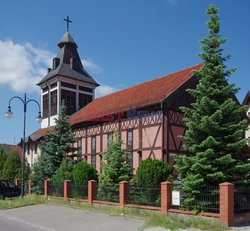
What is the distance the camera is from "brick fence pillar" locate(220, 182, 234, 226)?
572 inches

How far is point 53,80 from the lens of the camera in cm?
4291

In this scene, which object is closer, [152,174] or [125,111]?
[152,174]

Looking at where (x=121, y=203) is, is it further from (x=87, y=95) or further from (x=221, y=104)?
(x=87, y=95)

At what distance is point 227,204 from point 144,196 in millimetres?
5053

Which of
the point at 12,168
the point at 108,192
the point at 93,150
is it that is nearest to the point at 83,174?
the point at 108,192

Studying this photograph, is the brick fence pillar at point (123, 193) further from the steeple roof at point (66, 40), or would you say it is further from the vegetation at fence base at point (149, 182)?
the steeple roof at point (66, 40)

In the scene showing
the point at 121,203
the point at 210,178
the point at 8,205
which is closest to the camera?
the point at 210,178

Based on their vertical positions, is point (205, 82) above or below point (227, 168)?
above

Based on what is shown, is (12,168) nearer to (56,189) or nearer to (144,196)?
(56,189)

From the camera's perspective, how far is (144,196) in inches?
739

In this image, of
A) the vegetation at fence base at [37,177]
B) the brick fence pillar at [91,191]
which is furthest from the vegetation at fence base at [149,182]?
the vegetation at fence base at [37,177]

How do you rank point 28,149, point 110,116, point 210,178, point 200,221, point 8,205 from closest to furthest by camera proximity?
point 200,221 → point 210,178 → point 8,205 → point 110,116 → point 28,149

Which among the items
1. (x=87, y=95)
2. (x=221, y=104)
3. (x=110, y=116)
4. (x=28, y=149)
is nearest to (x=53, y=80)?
(x=87, y=95)

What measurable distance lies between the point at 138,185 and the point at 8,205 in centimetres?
896
